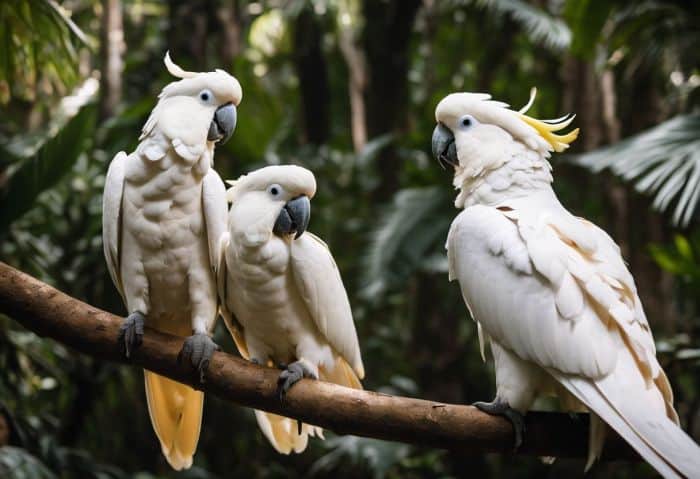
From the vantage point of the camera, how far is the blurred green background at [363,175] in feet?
10.3

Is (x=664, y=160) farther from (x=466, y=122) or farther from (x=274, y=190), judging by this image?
(x=274, y=190)

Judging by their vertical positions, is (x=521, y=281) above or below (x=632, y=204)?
above

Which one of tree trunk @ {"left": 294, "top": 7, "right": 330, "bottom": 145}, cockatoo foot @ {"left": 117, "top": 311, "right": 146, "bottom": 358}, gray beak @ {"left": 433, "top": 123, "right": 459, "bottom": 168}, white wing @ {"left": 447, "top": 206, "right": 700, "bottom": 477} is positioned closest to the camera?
white wing @ {"left": 447, "top": 206, "right": 700, "bottom": 477}

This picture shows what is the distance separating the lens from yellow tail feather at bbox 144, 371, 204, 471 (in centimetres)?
212

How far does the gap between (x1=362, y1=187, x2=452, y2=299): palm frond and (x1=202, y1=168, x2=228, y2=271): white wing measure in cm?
214

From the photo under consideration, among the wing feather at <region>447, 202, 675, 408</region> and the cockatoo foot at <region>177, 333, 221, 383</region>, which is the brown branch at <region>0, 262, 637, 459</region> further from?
the wing feather at <region>447, 202, 675, 408</region>

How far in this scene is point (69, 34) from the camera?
2820mm

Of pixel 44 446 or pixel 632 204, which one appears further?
pixel 632 204

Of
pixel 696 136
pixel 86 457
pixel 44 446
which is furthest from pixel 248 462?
pixel 696 136

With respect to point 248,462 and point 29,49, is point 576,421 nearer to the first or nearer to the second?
point 29,49

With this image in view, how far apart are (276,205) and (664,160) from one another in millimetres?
2146

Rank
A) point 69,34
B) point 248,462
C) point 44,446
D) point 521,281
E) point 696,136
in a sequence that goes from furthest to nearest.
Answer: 1. point 248,462
2. point 696,136
3. point 44,446
4. point 69,34
5. point 521,281

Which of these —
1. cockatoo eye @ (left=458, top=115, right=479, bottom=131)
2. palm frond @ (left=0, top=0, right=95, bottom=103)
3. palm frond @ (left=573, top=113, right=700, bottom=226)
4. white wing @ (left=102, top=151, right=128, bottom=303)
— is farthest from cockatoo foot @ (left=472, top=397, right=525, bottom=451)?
palm frond @ (left=0, top=0, right=95, bottom=103)

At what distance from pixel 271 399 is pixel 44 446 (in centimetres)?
177
